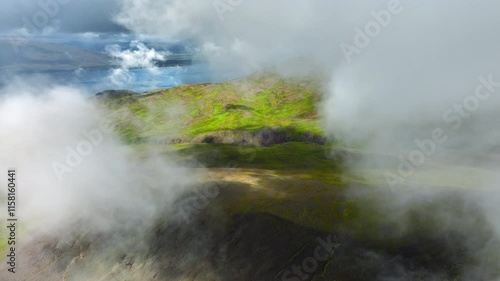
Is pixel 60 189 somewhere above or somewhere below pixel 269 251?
above

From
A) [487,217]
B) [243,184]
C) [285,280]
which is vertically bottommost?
[285,280]

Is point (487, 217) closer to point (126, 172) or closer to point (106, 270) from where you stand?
point (106, 270)

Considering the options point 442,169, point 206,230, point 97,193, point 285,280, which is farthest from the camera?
point 442,169

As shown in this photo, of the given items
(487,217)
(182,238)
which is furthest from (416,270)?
(182,238)

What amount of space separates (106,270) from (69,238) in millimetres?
23162

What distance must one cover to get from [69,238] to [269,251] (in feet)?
221

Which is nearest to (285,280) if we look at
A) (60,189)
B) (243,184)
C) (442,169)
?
(243,184)

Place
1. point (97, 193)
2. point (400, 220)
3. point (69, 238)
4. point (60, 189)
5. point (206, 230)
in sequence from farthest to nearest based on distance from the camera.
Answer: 1. point (60, 189)
2. point (97, 193)
3. point (69, 238)
4. point (206, 230)
5. point (400, 220)

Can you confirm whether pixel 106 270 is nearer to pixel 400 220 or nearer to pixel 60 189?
pixel 60 189

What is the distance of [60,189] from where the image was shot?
140000mm

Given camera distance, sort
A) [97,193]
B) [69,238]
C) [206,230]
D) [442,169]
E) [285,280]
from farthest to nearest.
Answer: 1. [442,169]
2. [97,193]
3. [69,238]
4. [206,230]
5. [285,280]

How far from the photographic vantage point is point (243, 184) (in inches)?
4717

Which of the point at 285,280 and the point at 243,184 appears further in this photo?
the point at 243,184

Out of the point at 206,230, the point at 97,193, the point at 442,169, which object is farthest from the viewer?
the point at 442,169
